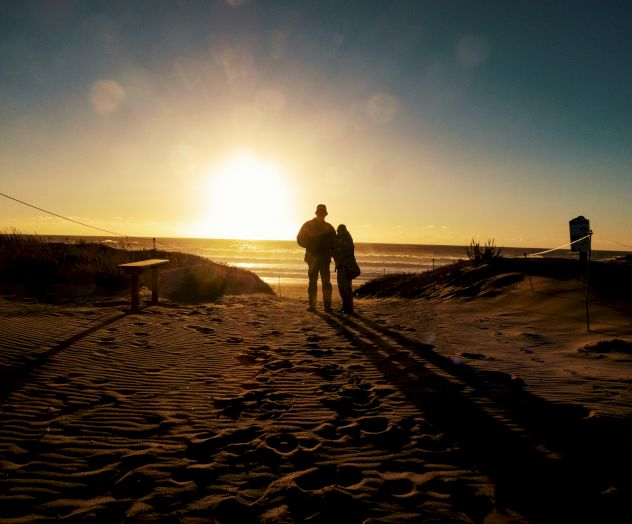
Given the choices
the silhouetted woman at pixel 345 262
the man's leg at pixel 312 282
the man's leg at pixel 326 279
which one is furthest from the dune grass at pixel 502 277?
the man's leg at pixel 312 282

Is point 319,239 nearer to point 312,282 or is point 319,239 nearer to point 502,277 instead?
point 312,282

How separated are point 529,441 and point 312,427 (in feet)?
5.43

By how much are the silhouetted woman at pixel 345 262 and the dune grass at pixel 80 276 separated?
4520 mm

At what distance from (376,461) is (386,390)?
1.49 meters

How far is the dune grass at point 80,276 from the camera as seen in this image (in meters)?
11.0

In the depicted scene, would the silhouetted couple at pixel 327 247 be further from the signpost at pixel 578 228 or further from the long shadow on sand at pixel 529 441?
the long shadow on sand at pixel 529 441

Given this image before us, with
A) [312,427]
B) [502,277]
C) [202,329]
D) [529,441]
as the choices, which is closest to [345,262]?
[202,329]

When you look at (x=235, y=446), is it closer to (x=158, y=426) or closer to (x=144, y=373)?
(x=158, y=426)

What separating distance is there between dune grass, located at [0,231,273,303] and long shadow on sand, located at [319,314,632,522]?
9.15 meters

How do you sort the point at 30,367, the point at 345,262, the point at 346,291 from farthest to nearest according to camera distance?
the point at 346,291 < the point at 345,262 < the point at 30,367

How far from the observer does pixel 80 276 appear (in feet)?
39.4

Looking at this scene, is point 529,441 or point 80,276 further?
point 80,276

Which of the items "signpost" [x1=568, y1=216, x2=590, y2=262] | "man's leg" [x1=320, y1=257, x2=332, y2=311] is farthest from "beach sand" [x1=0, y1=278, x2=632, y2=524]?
"man's leg" [x1=320, y1=257, x2=332, y2=311]

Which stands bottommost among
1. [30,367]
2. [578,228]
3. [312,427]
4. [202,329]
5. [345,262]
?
[312,427]
